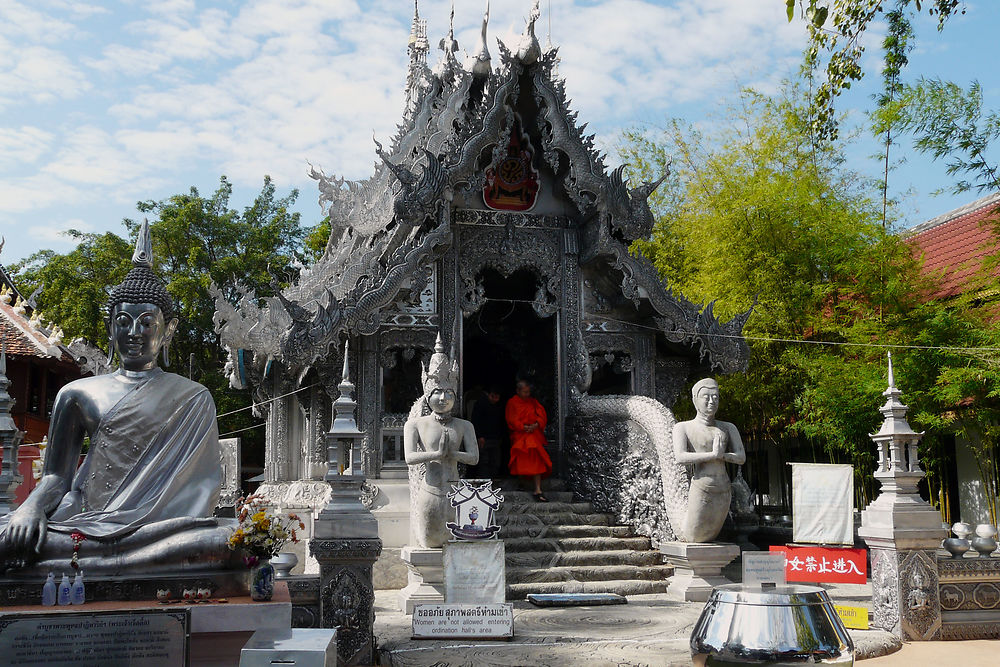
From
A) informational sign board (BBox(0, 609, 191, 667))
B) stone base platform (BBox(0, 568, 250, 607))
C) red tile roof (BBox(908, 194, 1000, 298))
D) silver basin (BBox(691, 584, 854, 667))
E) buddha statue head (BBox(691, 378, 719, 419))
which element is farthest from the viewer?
red tile roof (BBox(908, 194, 1000, 298))

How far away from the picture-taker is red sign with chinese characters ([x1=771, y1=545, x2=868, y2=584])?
6480 millimetres

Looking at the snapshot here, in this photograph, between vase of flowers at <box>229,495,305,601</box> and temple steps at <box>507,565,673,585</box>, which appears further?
temple steps at <box>507,565,673,585</box>

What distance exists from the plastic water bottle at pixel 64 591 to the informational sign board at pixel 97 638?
0.35 meters

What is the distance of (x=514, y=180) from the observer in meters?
10.9

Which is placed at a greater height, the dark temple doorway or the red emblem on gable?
the red emblem on gable

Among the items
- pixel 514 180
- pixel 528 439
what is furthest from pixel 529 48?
pixel 528 439

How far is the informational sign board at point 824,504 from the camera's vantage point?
21.6 ft

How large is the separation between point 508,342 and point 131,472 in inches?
326

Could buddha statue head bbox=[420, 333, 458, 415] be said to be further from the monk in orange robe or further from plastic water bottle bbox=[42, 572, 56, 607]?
plastic water bottle bbox=[42, 572, 56, 607]

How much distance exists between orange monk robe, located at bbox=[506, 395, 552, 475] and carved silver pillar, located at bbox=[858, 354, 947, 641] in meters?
3.87

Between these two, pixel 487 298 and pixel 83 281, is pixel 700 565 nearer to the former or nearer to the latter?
pixel 487 298

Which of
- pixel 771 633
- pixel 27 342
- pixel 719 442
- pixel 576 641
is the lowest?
pixel 576 641

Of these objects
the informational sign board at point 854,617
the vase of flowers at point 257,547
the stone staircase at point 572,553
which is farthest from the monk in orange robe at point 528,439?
the vase of flowers at point 257,547

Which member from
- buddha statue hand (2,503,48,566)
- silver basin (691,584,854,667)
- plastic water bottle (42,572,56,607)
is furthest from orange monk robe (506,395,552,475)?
silver basin (691,584,854,667)
